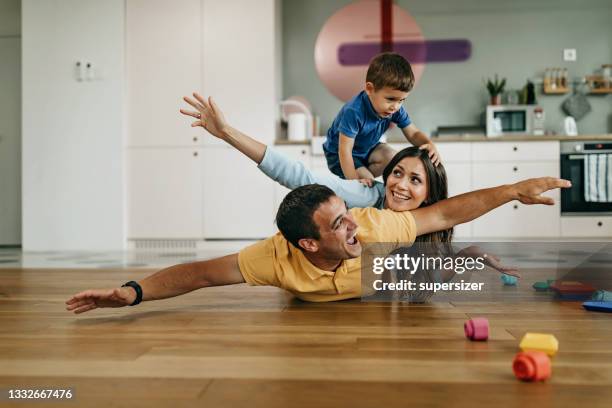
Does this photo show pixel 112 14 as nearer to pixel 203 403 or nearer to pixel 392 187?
pixel 392 187

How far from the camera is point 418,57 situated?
534 cm

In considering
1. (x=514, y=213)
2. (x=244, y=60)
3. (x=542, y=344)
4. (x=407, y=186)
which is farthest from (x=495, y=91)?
(x=542, y=344)

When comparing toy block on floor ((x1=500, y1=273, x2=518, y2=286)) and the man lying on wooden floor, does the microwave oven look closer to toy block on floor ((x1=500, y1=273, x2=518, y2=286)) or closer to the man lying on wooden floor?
toy block on floor ((x1=500, y1=273, x2=518, y2=286))

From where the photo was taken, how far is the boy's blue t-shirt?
7.72 ft

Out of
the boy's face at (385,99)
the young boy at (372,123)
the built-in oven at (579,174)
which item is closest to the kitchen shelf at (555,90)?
the built-in oven at (579,174)

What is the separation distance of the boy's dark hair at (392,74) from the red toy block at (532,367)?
1386mm

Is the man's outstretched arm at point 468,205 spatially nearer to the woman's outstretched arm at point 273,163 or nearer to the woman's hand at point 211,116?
the woman's outstretched arm at point 273,163

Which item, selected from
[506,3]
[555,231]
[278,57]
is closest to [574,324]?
[555,231]

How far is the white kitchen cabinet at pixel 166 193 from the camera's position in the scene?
4.82 metres

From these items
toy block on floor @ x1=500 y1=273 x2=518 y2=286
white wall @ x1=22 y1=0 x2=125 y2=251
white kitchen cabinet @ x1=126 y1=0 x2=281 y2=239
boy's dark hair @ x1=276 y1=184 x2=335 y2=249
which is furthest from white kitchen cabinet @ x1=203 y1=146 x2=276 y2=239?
boy's dark hair @ x1=276 y1=184 x2=335 y2=249

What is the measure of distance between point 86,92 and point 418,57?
2.91 metres

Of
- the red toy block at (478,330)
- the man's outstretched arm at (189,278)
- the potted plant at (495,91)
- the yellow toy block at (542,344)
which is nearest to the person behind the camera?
the yellow toy block at (542,344)

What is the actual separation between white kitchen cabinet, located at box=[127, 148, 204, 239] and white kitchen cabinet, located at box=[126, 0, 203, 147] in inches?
5.5

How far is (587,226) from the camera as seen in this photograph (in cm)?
461
